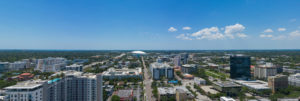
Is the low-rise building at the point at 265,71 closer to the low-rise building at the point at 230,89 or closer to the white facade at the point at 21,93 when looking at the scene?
the low-rise building at the point at 230,89

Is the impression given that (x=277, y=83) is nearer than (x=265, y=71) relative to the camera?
Yes

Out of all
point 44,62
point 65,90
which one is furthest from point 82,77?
point 44,62

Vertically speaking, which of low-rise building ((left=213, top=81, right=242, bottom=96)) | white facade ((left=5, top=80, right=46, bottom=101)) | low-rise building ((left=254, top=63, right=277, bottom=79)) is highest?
white facade ((left=5, top=80, right=46, bottom=101))

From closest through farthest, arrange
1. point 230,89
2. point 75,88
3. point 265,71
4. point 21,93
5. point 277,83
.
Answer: point 21,93 < point 75,88 < point 230,89 < point 277,83 < point 265,71

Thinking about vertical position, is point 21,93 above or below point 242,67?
above

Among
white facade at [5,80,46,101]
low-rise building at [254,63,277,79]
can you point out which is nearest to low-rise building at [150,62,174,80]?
low-rise building at [254,63,277,79]

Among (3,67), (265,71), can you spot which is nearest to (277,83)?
(265,71)

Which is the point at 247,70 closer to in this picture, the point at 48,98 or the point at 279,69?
the point at 279,69

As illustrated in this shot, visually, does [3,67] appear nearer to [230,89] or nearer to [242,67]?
[230,89]

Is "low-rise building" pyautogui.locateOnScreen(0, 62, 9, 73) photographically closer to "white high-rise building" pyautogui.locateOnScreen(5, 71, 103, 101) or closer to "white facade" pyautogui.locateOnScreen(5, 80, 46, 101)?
Result: "white high-rise building" pyautogui.locateOnScreen(5, 71, 103, 101)

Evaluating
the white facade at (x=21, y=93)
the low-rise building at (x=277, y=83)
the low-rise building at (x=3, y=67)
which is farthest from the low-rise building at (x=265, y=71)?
the low-rise building at (x=3, y=67)

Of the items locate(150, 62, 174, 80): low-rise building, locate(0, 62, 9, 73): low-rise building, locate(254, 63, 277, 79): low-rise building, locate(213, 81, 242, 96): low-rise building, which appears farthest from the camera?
locate(0, 62, 9, 73): low-rise building
